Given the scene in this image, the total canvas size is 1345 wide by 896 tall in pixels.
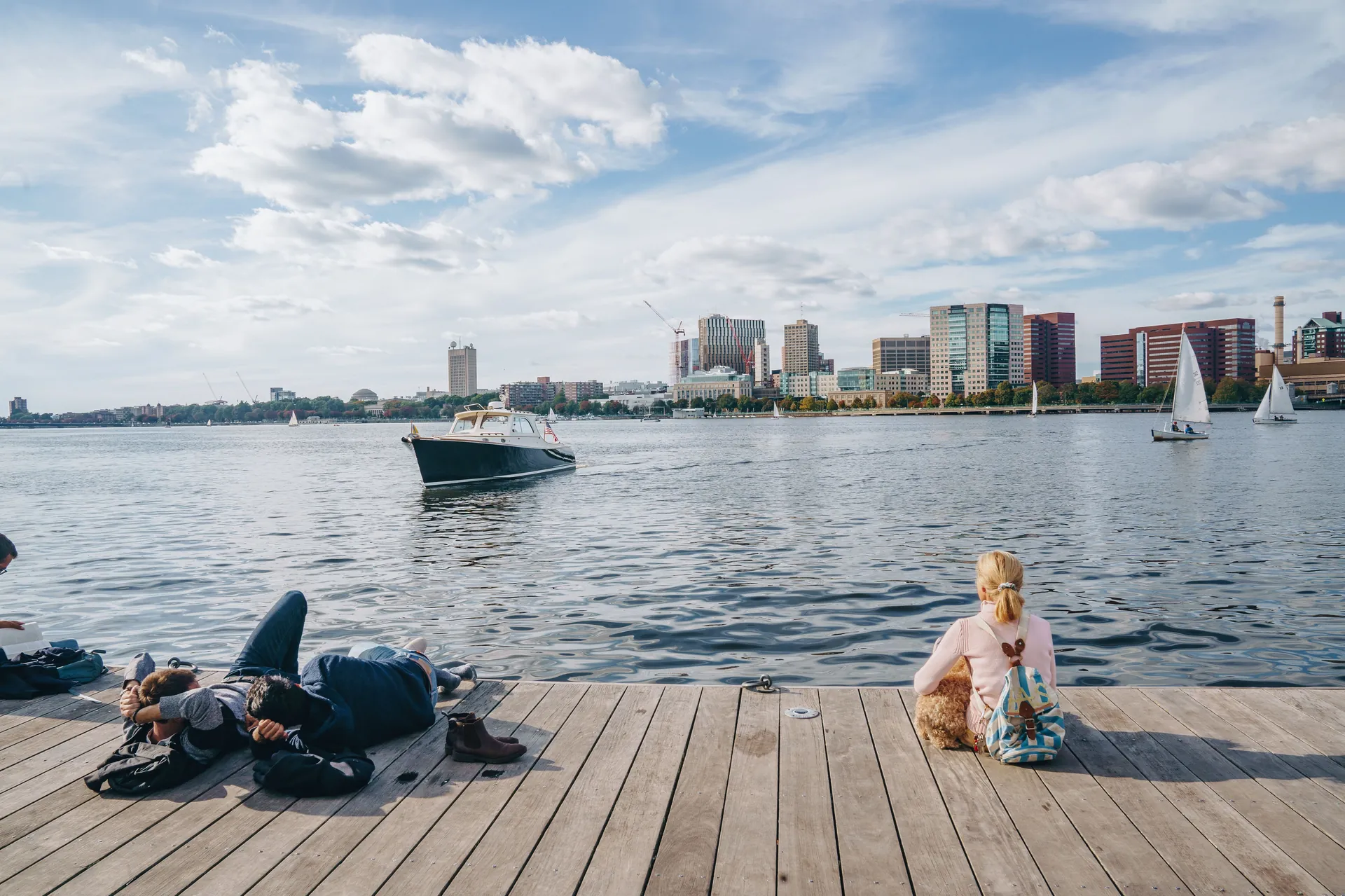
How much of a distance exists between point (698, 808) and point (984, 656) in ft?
6.19

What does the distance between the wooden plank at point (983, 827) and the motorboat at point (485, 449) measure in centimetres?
3246

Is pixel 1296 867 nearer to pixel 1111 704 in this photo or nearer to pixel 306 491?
pixel 1111 704

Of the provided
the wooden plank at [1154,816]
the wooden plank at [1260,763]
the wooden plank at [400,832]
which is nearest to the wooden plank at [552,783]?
the wooden plank at [400,832]

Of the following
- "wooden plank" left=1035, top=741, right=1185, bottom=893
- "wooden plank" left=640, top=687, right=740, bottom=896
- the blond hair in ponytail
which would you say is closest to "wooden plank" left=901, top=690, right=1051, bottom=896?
"wooden plank" left=1035, top=741, right=1185, bottom=893

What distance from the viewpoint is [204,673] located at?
7086mm

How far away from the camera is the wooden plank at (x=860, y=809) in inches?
152

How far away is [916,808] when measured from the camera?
4547mm

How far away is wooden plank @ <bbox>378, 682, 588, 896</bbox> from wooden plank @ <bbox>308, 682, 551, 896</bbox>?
0.05m

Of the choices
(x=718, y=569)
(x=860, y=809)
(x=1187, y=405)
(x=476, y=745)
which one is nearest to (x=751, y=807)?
(x=860, y=809)

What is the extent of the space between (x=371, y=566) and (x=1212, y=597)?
15.7 m

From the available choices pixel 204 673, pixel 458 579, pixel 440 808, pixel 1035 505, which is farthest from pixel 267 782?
pixel 1035 505

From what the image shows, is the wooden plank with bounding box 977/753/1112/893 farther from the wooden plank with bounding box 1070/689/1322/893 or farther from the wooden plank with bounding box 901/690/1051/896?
the wooden plank with bounding box 1070/689/1322/893

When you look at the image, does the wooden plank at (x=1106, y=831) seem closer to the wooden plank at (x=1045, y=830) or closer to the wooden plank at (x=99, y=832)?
the wooden plank at (x=1045, y=830)

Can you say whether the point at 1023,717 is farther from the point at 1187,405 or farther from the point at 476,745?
the point at 1187,405
